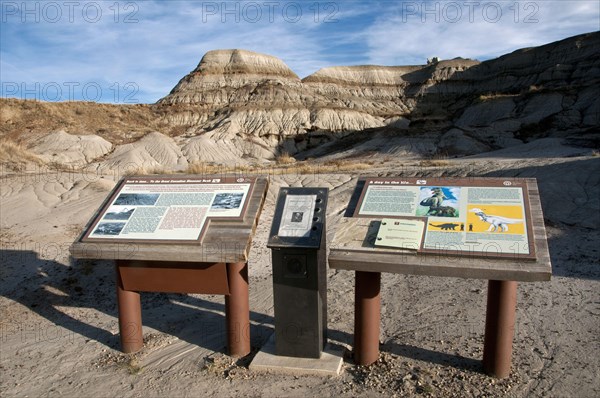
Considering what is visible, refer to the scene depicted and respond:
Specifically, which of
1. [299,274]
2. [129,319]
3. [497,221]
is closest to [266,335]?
[299,274]

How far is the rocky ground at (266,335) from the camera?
465 centimetres

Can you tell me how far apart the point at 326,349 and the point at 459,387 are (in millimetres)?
1442

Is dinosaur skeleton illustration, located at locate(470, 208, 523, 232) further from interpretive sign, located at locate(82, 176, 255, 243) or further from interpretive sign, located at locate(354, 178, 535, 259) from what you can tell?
interpretive sign, located at locate(82, 176, 255, 243)

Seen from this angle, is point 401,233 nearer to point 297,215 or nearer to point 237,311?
point 297,215

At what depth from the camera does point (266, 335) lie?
5.94 metres

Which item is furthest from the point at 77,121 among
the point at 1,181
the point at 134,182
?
the point at 134,182

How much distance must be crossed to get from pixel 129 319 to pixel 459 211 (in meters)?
3.90

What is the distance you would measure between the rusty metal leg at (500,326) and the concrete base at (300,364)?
4.96ft

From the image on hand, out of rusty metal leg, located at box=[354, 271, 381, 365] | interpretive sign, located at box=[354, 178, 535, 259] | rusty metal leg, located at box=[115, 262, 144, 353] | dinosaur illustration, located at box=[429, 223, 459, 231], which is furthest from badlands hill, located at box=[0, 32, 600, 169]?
rusty metal leg, located at box=[354, 271, 381, 365]

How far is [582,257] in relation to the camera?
8.66 m

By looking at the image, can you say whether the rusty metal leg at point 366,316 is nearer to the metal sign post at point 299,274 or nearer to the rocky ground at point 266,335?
the rocky ground at point 266,335

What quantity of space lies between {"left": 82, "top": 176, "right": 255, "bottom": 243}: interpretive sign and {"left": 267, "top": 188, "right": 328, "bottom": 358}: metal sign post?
1.90 ft

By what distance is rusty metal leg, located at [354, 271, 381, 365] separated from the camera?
481 cm

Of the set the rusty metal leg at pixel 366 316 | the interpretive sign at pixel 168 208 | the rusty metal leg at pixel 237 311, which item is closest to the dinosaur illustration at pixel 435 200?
the rusty metal leg at pixel 366 316
